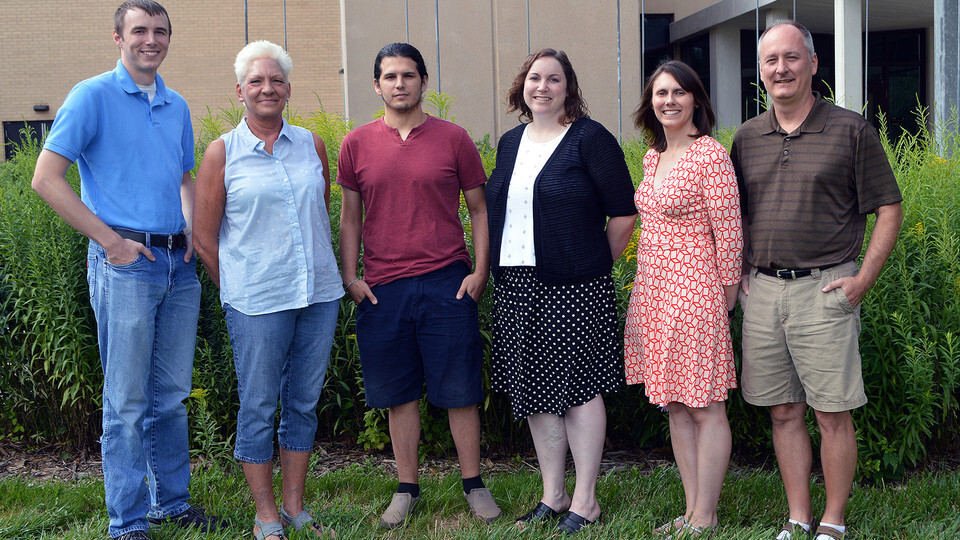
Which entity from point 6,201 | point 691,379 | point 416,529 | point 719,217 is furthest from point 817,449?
→ point 6,201

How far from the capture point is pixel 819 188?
3.12 m

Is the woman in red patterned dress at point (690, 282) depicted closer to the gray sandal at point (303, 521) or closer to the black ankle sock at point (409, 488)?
the black ankle sock at point (409, 488)

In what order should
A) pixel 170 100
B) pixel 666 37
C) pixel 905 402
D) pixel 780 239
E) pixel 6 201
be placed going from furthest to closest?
pixel 666 37 < pixel 6 201 < pixel 905 402 < pixel 170 100 < pixel 780 239

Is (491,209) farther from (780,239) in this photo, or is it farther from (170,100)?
(170,100)

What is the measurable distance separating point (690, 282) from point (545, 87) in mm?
1015

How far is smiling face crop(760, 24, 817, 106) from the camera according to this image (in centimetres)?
318

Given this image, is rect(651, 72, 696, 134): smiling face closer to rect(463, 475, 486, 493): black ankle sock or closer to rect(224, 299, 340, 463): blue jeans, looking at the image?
rect(224, 299, 340, 463): blue jeans

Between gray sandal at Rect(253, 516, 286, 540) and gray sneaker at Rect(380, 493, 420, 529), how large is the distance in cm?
45

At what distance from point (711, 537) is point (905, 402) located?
52.5 inches

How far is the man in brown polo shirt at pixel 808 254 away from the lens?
310cm

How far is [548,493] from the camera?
3570 mm

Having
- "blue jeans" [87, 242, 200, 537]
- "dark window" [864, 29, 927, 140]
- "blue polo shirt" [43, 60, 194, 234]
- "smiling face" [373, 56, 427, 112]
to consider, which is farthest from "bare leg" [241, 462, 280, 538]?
"dark window" [864, 29, 927, 140]

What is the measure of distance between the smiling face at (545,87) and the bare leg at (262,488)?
1898 millimetres

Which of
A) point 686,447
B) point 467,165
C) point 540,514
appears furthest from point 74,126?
point 686,447
